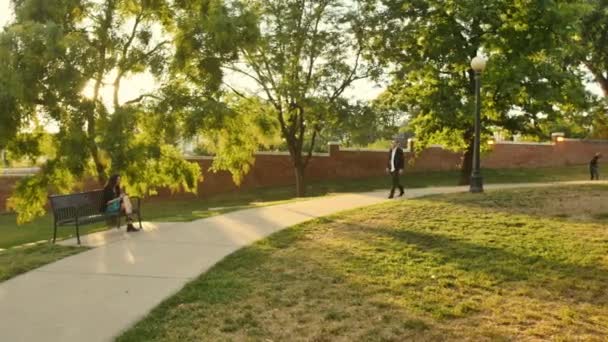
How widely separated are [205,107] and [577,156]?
95.1 ft

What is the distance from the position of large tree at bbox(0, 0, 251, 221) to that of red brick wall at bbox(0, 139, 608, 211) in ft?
40.0

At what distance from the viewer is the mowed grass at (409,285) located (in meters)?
5.62

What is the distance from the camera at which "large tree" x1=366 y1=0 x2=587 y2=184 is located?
21.5 metres

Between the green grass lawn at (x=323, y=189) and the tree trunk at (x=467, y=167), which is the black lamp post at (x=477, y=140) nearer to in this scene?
the tree trunk at (x=467, y=167)

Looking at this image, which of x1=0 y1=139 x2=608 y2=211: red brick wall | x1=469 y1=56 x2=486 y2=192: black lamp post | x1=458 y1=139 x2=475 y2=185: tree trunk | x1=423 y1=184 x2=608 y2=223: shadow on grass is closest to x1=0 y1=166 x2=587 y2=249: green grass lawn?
x1=0 y1=139 x2=608 y2=211: red brick wall

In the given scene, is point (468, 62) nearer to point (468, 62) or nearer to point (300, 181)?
point (468, 62)

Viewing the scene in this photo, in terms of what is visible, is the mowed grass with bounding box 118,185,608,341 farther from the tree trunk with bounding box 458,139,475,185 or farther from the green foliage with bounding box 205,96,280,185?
the tree trunk with bounding box 458,139,475,185

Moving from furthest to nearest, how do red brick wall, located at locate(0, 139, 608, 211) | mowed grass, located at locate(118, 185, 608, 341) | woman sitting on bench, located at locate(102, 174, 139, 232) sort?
red brick wall, located at locate(0, 139, 608, 211) < woman sitting on bench, located at locate(102, 174, 139, 232) < mowed grass, located at locate(118, 185, 608, 341)

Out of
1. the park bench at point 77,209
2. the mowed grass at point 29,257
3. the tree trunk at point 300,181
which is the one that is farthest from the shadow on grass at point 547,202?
the tree trunk at point 300,181

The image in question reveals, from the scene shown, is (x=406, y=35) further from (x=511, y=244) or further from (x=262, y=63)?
(x=511, y=244)

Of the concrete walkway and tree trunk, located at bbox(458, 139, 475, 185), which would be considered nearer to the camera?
the concrete walkway

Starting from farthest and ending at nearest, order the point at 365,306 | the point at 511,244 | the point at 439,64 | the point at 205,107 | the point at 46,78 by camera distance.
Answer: the point at 439,64 → the point at 205,107 → the point at 46,78 → the point at 511,244 → the point at 365,306

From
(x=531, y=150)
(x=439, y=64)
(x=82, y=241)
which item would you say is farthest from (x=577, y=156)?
(x=82, y=241)

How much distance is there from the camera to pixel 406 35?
979 inches
